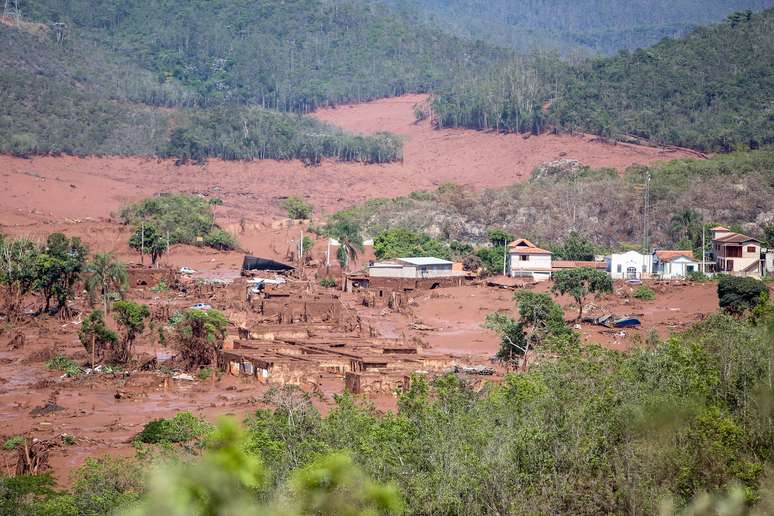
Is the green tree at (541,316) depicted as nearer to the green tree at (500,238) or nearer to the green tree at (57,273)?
the green tree at (57,273)

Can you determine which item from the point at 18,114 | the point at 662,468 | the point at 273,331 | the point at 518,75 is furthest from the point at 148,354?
the point at 518,75

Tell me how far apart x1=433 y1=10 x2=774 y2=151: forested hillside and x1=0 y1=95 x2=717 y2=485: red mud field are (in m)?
2.88

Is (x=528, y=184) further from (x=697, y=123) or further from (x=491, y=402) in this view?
(x=491, y=402)

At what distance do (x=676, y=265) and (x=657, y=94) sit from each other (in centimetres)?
6601

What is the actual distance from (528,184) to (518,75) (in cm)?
3750

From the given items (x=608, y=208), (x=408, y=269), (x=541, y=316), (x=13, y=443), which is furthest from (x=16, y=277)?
(x=608, y=208)

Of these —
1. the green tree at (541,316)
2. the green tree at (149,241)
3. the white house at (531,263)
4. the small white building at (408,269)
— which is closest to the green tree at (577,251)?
the white house at (531,263)

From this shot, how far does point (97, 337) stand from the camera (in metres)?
35.1

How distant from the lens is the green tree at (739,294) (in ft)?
138

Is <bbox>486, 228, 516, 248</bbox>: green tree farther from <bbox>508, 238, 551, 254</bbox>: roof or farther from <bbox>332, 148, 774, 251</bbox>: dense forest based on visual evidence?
<bbox>332, 148, 774, 251</bbox>: dense forest

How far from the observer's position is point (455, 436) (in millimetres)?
18422

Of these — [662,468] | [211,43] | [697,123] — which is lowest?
[662,468]

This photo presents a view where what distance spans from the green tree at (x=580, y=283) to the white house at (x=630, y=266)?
32.1ft

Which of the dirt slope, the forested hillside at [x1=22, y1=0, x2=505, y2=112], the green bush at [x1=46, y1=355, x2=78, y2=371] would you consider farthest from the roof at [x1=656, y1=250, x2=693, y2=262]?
the forested hillside at [x1=22, y1=0, x2=505, y2=112]
